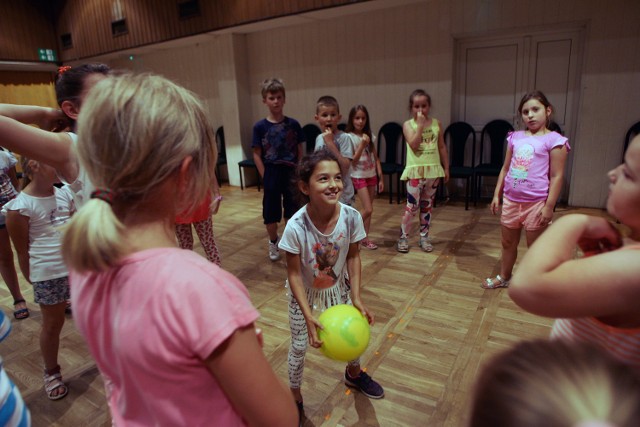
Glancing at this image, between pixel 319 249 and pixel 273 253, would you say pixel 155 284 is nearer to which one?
pixel 319 249

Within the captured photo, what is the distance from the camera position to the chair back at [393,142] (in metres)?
6.43

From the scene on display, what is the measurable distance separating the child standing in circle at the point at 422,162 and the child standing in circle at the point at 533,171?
99cm

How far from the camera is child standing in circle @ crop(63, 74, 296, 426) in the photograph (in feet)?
2.22

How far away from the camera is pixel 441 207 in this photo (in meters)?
5.88

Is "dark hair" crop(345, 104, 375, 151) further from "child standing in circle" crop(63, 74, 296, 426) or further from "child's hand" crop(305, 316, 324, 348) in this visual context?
"child standing in circle" crop(63, 74, 296, 426)

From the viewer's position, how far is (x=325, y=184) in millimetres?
1978

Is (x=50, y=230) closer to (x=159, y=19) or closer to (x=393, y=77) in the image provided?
(x=393, y=77)

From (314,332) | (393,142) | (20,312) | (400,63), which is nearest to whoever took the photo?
(314,332)

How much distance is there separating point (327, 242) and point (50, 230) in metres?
1.82

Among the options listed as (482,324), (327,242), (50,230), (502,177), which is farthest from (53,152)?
(502,177)

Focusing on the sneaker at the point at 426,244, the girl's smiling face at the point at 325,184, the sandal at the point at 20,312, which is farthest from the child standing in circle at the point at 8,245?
the sneaker at the point at 426,244

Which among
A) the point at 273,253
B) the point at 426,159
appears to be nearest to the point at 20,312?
the point at 273,253

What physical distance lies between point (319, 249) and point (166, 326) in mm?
1335

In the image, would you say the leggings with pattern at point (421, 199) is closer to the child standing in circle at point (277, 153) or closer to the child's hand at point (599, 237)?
the child standing in circle at point (277, 153)
